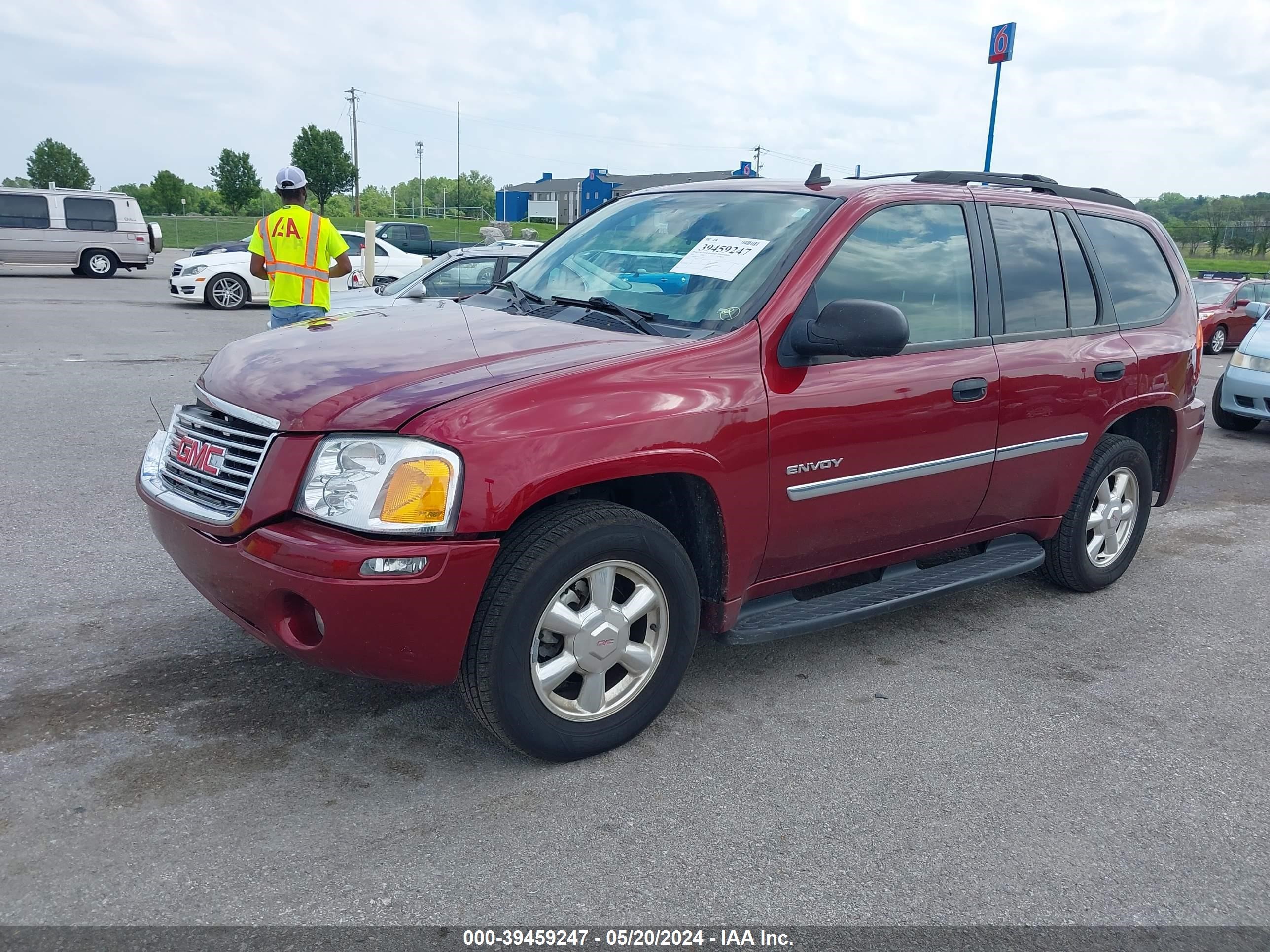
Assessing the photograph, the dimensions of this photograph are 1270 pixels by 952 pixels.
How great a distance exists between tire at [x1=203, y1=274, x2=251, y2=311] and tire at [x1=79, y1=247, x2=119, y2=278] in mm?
8383

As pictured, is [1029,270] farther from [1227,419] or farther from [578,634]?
[1227,419]

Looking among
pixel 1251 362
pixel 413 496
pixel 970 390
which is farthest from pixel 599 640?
pixel 1251 362

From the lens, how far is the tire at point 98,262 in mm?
25609

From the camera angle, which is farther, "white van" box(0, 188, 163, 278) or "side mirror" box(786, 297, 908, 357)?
"white van" box(0, 188, 163, 278)

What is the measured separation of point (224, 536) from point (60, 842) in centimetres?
87

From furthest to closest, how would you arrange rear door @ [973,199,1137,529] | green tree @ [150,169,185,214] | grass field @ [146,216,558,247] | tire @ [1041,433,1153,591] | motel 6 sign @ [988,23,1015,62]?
green tree @ [150,169,185,214]
grass field @ [146,216,558,247]
motel 6 sign @ [988,23,1015,62]
tire @ [1041,433,1153,591]
rear door @ [973,199,1137,529]

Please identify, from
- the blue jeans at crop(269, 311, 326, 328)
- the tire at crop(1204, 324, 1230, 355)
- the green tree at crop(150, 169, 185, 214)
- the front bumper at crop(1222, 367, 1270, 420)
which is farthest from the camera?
the green tree at crop(150, 169, 185, 214)

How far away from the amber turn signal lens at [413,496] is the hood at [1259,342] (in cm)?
970

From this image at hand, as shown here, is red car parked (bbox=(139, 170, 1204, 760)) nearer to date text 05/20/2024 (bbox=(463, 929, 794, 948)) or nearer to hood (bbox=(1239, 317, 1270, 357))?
date text 05/20/2024 (bbox=(463, 929, 794, 948))

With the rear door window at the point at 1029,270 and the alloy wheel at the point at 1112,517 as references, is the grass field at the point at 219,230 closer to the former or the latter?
the alloy wheel at the point at 1112,517

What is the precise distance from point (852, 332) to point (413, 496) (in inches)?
58.4

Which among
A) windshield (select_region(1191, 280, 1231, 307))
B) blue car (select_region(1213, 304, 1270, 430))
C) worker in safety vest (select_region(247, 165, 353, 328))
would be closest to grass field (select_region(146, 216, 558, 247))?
windshield (select_region(1191, 280, 1231, 307))

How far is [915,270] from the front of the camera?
4.00 metres

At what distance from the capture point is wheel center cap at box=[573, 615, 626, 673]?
3.12 metres
